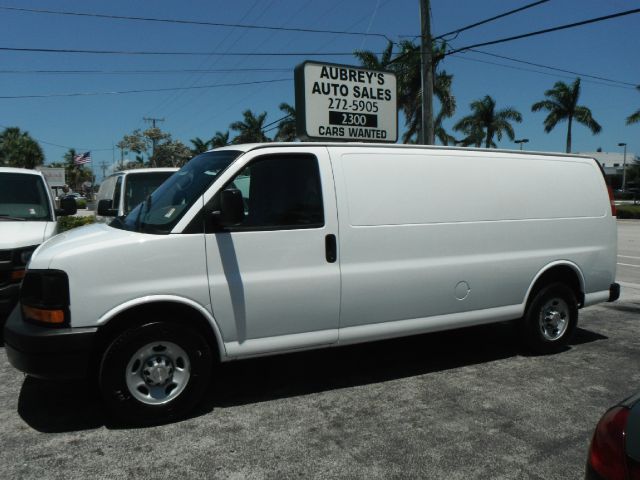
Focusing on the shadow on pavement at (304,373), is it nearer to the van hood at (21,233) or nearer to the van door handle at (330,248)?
the van door handle at (330,248)

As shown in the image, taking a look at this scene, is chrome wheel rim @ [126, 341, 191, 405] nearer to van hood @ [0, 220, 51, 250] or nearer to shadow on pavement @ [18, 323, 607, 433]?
shadow on pavement @ [18, 323, 607, 433]

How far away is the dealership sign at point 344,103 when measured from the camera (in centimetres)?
930

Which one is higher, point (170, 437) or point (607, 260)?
point (607, 260)

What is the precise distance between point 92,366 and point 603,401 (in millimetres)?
3914

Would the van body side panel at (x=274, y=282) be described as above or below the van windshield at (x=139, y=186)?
below

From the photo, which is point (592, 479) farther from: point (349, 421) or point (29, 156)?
point (29, 156)

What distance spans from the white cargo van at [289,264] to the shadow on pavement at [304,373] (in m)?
0.46

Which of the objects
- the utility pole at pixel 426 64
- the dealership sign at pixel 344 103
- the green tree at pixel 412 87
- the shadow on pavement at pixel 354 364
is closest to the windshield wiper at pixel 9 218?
the shadow on pavement at pixel 354 364

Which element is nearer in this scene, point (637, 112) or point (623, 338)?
point (623, 338)

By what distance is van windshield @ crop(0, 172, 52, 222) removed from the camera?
6.92 m

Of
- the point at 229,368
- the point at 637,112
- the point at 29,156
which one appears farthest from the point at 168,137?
the point at 229,368

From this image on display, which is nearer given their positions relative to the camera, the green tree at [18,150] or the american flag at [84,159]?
the american flag at [84,159]

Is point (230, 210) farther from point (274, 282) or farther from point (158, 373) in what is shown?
point (158, 373)

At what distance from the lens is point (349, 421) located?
156 inches
